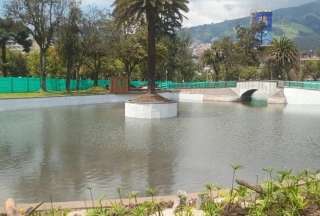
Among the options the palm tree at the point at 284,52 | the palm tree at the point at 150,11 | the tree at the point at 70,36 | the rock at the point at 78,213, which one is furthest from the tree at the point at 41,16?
the rock at the point at 78,213

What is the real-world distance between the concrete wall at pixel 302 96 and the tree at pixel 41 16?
2974 centimetres

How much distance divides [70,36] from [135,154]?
39678 millimetres

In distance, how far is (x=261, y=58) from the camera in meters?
91.0

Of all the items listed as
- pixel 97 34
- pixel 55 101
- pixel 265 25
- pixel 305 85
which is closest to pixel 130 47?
pixel 97 34

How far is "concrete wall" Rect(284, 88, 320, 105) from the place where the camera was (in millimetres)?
52356

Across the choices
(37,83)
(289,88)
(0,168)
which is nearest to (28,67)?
(37,83)

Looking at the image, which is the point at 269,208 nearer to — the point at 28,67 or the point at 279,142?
the point at 279,142

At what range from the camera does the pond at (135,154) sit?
12.8 meters

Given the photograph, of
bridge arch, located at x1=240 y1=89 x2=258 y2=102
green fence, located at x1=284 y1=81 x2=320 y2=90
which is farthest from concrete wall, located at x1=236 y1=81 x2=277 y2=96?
green fence, located at x1=284 y1=81 x2=320 y2=90

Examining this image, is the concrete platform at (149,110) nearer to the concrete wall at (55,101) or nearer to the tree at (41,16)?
the concrete wall at (55,101)

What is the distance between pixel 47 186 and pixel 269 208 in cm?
741

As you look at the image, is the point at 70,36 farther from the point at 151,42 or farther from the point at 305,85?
the point at 305,85

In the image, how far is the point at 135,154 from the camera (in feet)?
58.5

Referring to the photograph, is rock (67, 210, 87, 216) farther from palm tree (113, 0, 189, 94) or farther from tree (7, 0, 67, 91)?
tree (7, 0, 67, 91)
